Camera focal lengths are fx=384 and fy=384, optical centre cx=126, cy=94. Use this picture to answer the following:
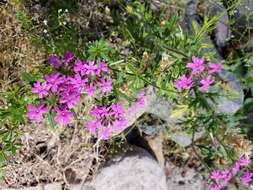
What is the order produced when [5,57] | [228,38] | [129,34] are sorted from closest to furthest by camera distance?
[129,34] → [5,57] → [228,38]

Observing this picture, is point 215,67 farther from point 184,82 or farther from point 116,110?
point 116,110

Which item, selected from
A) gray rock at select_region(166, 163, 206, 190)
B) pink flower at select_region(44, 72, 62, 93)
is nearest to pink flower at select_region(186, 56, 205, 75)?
pink flower at select_region(44, 72, 62, 93)

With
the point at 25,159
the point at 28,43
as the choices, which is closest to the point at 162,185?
the point at 25,159

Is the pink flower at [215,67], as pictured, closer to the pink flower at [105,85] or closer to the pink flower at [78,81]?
the pink flower at [105,85]

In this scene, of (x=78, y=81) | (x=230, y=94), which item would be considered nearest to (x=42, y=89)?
(x=78, y=81)

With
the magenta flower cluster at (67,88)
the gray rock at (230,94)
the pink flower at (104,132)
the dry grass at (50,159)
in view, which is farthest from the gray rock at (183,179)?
the magenta flower cluster at (67,88)

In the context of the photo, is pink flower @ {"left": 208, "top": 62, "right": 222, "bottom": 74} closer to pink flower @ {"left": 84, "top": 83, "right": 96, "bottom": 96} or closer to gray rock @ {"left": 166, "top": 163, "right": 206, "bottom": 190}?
pink flower @ {"left": 84, "top": 83, "right": 96, "bottom": 96}

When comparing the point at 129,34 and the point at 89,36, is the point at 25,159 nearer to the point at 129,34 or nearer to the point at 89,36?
the point at 89,36
